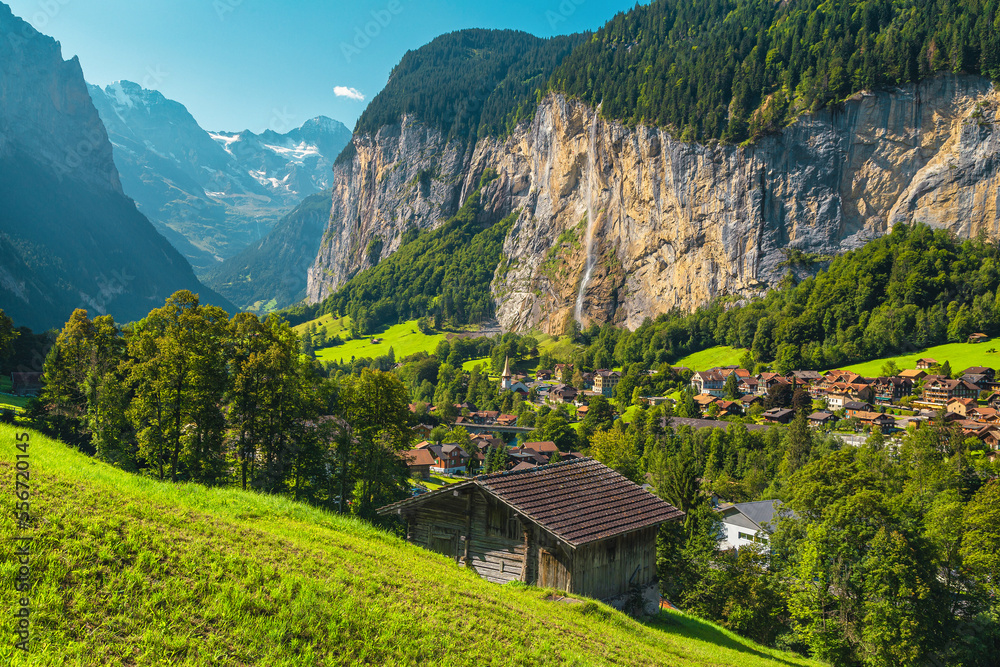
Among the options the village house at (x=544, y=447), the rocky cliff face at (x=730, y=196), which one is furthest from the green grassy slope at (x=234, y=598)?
the rocky cliff face at (x=730, y=196)

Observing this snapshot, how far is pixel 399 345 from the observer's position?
518 ft

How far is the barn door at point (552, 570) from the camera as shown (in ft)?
52.0

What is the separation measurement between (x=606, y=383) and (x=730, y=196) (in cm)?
4604

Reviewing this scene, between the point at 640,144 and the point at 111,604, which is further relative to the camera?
the point at 640,144

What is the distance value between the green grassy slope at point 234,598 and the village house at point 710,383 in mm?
89506

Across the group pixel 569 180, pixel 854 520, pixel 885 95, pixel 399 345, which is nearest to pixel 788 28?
pixel 885 95

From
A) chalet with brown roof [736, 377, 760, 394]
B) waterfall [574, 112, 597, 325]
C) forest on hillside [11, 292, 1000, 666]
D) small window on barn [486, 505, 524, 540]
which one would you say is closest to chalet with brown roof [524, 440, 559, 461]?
chalet with brown roof [736, 377, 760, 394]

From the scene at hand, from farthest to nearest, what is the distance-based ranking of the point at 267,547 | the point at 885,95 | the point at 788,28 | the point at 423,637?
the point at 788,28, the point at 885,95, the point at 267,547, the point at 423,637

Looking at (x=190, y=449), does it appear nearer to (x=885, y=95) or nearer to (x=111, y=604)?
(x=111, y=604)

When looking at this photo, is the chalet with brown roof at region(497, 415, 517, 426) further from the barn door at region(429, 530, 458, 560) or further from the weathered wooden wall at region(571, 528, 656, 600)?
the barn door at region(429, 530, 458, 560)

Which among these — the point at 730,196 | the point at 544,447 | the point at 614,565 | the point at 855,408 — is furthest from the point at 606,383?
the point at 614,565

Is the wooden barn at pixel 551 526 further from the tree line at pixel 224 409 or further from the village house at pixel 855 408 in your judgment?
the village house at pixel 855 408

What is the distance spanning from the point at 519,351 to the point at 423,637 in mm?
127522

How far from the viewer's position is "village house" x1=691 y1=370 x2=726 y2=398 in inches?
3812
